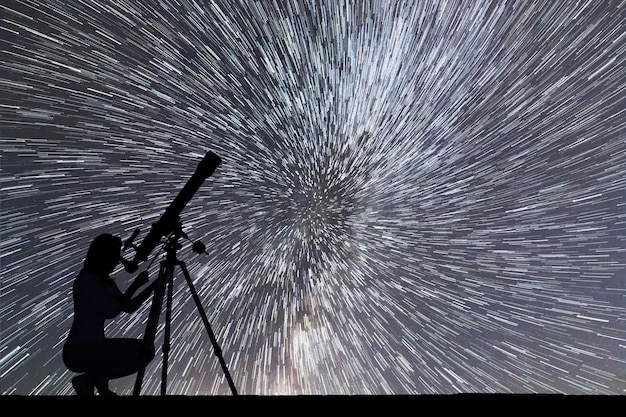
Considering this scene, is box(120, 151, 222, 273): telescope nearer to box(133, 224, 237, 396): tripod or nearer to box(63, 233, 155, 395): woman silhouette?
box(133, 224, 237, 396): tripod

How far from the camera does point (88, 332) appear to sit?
94.4 inches

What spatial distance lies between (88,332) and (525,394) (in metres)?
1.97

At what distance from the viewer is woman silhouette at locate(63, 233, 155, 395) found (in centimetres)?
231

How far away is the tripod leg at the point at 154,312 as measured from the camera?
2.41m

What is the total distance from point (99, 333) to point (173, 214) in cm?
78

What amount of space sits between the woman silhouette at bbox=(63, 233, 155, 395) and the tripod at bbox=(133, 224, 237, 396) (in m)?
0.08

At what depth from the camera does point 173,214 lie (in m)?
2.93
